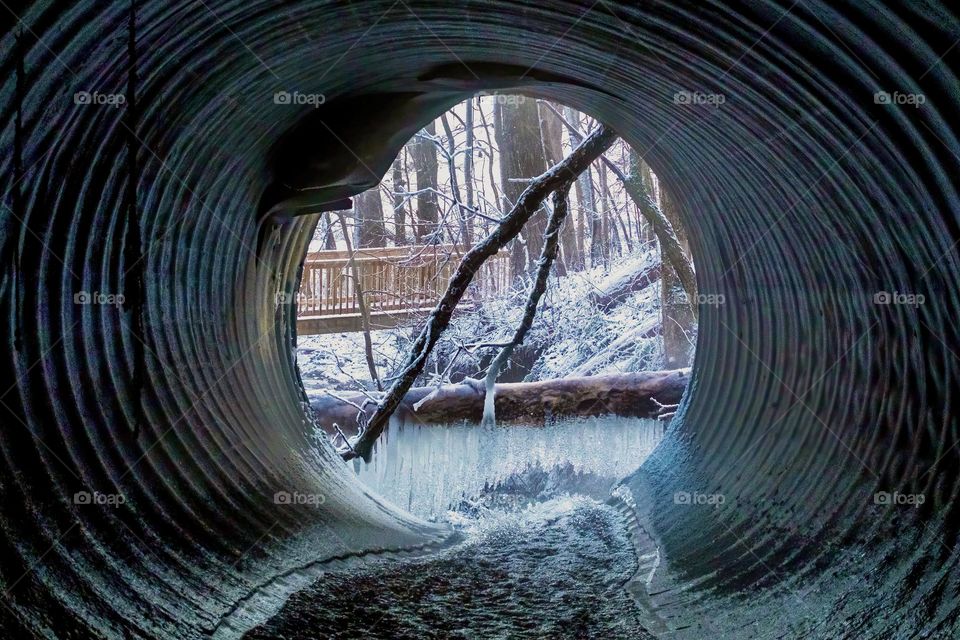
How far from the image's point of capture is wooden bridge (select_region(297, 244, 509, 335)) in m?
17.1

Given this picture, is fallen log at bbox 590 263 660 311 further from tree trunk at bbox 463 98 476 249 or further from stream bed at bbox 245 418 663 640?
stream bed at bbox 245 418 663 640

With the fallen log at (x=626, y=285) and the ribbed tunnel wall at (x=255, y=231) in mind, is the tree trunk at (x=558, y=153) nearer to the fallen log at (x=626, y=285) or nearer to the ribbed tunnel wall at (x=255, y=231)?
the fallen log at (x=626, y=285)

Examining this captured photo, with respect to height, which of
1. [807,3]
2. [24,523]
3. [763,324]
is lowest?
[24,523]

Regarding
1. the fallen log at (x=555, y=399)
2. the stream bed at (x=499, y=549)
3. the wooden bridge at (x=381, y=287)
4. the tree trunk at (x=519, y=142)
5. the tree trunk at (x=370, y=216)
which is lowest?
the stream bed at (x=499, y=549)

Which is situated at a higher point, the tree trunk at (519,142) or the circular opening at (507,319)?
the tree trunk at (519,142)

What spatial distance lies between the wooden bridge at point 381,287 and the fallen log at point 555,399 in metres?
6.01

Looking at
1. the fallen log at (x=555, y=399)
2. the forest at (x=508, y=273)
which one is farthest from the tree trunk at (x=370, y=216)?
the fallen log at (x=555, y=399)

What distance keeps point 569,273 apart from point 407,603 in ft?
46.5

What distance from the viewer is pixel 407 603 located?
4648 mm

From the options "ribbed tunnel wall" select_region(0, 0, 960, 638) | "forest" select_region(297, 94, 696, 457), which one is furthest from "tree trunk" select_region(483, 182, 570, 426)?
"ribbed tunnel wall" select_region(0, 0, 960, 638)

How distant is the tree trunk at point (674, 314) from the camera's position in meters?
16.1

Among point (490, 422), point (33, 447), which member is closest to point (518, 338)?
point (490, 422)

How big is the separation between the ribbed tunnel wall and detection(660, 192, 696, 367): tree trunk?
983 cm

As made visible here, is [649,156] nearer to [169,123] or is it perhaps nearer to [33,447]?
[169,123]
